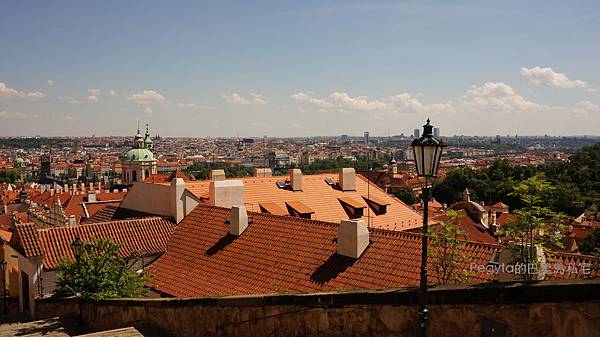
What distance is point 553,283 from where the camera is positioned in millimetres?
5066

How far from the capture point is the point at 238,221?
51.5 feet

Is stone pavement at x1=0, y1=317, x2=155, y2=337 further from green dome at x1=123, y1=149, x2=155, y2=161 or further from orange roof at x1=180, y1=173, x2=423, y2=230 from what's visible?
green dome at x1=123, y1=149, x2=155, y2=161

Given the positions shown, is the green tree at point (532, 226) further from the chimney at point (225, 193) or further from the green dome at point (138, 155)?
the green dome at point (138, 155)

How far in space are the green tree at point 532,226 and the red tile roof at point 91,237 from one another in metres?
11.5

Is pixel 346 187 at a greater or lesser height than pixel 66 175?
greater

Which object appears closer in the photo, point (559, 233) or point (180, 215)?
point (559, 233)

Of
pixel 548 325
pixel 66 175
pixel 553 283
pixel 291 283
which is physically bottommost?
pixel 66 175

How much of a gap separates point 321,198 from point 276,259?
9.58 m

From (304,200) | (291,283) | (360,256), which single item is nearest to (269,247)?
(291,283)

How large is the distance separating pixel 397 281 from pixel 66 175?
203 m

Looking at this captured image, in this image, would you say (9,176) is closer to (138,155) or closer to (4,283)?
(138,155)

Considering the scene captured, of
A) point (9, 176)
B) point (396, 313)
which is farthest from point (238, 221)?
point (9, 176)

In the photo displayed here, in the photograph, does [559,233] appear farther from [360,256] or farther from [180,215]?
[180,215]

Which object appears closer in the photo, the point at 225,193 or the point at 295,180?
the point at 225,193
